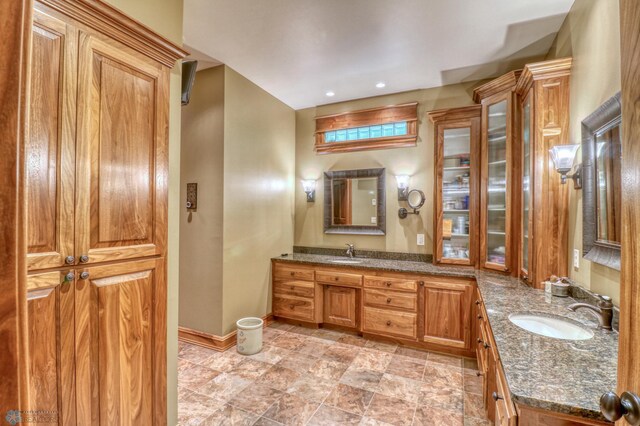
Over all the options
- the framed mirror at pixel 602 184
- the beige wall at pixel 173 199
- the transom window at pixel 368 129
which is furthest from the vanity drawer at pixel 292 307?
the framed mirror at pixel 602 184

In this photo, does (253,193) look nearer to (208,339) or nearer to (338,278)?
(338,278)

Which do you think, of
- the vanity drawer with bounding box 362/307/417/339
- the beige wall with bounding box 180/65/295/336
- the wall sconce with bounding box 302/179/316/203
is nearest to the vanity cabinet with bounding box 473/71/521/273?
the vanity drawer with bounding box 362/307/417/339

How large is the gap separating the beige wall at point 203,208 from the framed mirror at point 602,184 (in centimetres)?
299

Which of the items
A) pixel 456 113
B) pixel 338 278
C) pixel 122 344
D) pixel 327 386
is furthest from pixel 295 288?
pixel 456 113

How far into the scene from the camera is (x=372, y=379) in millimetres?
2549

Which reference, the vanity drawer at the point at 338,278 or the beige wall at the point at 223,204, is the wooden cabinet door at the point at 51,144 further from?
the vanity drawer at the point at 338,278

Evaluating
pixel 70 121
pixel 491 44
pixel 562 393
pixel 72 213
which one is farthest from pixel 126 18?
pixel 491 44

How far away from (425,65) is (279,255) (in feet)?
9.47

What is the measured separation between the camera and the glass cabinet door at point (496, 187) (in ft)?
9.32

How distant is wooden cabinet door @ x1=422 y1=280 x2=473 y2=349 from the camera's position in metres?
2.90

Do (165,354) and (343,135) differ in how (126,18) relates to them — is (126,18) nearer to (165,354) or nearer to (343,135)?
(165,354)

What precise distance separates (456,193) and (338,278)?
65.8 inches

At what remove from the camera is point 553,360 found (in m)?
1.15

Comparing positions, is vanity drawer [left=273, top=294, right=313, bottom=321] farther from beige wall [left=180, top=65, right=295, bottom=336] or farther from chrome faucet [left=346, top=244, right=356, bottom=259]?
chrome faucet [left=346, top=244, right=356, bottom=259]
